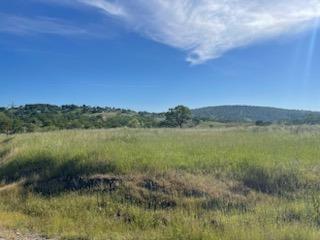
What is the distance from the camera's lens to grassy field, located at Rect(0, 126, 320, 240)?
9.87m

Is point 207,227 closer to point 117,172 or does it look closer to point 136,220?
point 136,220

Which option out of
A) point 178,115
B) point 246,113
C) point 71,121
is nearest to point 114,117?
point 178,115

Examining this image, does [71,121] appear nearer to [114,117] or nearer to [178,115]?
[178,115]

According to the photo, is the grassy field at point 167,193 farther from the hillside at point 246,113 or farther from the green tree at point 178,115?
the hillside at point 246,113

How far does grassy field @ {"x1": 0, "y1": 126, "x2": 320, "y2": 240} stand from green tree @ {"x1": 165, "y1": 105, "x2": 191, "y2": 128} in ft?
210

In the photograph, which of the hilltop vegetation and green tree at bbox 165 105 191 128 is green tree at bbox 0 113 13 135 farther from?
green tree at bbox 165 105 191 128

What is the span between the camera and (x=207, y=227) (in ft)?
31.1

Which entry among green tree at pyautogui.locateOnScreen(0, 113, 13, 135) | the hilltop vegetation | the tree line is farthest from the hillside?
green tree at pyautogui.locateOnScreen(0, 113, 13, 135)

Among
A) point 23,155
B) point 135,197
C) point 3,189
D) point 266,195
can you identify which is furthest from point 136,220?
point 23,155

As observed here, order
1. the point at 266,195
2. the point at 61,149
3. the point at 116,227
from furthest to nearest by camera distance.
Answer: the point at 61,149 < the point at 266,195 < the point at 116,227

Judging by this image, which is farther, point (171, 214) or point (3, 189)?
point (3, 189)

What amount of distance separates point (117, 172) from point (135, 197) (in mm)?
2534

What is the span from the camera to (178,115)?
278 feet

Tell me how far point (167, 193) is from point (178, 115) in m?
71.7
